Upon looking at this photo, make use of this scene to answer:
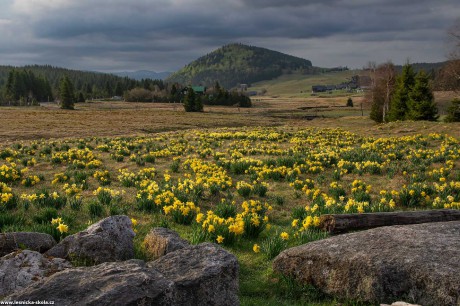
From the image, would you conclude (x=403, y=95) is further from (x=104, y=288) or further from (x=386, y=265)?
(x=104, y=288)

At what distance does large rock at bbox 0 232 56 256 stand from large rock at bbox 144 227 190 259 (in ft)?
4.89

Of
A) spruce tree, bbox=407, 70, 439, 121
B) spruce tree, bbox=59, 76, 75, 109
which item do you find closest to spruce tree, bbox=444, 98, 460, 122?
spruce tree, bbox=407, 70, 439, 121


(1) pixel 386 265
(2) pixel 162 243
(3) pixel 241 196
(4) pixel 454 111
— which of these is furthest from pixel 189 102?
(1) pixel 386 265

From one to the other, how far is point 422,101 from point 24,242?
45.5 m

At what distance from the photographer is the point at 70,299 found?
3324 millimetres

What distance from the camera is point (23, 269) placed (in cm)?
442

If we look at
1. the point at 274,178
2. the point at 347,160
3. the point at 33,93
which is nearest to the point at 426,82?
the point at 347,160

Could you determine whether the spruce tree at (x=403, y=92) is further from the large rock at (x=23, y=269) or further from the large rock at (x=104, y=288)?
the large rock at (x=104, y=288)

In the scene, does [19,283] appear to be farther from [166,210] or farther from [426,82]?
[426,82]

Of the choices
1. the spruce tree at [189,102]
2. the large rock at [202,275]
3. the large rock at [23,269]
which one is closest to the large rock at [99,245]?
the large rock at [23,269]

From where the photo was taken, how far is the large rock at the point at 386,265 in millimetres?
4074

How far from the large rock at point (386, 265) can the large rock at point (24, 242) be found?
3477mm

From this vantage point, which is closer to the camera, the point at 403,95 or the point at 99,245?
the point at 99,245

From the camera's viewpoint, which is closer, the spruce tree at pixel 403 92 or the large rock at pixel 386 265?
the large rock at pixel 386 265
